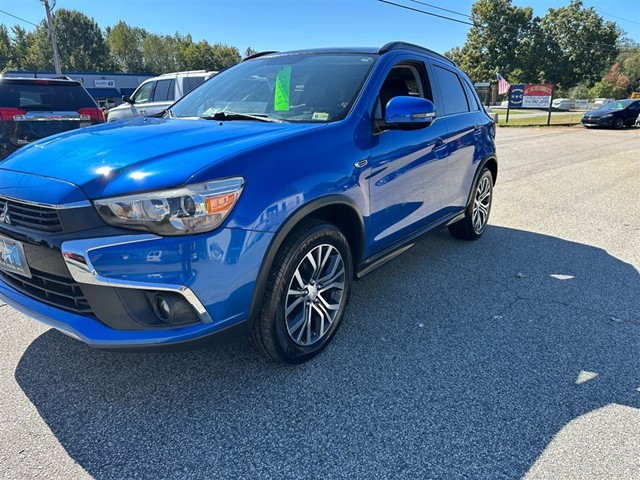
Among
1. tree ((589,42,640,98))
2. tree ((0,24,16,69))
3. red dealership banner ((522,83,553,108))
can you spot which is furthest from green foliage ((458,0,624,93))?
tree ((0,24,16,69))

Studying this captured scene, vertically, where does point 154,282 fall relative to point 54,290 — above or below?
above

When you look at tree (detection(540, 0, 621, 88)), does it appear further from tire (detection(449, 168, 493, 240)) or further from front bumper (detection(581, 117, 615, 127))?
tire (detection(449, 168, 493, 240))

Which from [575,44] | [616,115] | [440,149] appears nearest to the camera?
[440,149]

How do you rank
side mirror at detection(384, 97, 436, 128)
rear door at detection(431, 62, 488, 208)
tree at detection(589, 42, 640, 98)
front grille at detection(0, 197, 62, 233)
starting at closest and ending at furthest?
front grille at detection(0, 197, 62, 233) → side mirror at detection(384, 97, 436, 128) → rear door at detection(431, 62, 488, 208) → tree at detection(589, 42, 640, 98)

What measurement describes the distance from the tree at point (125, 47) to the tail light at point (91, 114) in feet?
301

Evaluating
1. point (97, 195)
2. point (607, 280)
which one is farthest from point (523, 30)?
point (97, 195)

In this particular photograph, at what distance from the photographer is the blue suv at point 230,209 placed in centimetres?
201

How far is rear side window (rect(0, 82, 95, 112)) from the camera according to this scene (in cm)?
654

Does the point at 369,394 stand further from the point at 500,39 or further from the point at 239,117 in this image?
the point at 500,39

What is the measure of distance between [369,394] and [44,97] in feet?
22.9

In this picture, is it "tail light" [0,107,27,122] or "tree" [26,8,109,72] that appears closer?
"tail light" [0,107,27,122]

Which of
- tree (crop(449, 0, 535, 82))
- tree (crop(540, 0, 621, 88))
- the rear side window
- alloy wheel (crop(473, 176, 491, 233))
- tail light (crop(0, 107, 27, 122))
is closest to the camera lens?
alloy wheel (crop(473, 176, 491, 233))

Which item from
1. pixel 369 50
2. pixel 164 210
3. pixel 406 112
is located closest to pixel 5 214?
pixel 164 210

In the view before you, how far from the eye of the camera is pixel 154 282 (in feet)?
6.54
